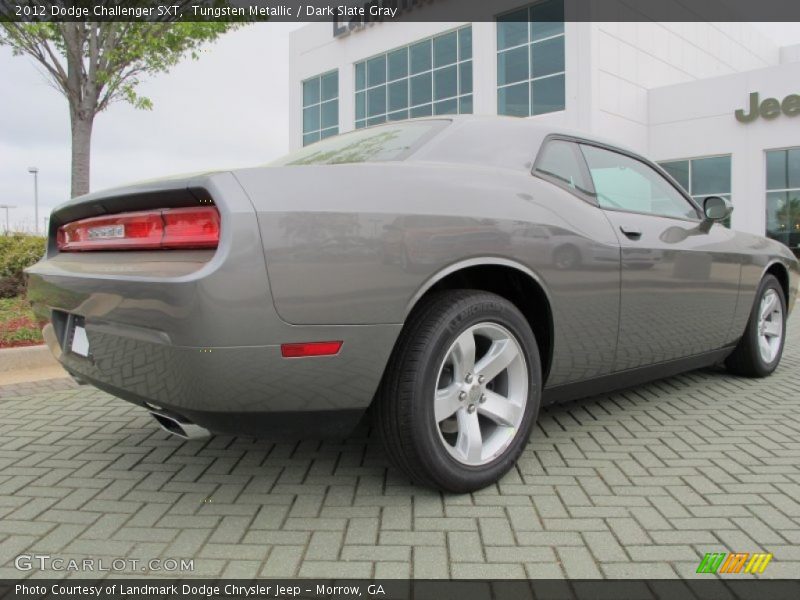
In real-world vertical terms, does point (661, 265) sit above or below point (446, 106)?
below

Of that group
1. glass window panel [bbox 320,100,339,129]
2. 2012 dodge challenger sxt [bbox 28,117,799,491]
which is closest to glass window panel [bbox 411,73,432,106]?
glass window panel [bbox 320,100,339,129]

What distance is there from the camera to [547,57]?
57.5 feet

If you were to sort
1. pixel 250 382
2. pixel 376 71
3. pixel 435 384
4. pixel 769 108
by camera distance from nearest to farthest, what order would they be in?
pixel 250 382 → pixel 435 384 → pixel 769 108 → pixel 376 71

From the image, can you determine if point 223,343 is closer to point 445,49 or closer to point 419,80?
point 445,49

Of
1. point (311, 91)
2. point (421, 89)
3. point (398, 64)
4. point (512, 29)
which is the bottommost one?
point (421, 89)

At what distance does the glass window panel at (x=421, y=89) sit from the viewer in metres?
21.2

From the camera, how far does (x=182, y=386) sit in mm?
1906

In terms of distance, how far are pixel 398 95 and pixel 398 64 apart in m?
1.15

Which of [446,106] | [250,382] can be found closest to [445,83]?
[446,106]

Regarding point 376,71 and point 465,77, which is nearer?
point 465,77

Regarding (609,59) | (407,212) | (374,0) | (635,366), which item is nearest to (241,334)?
(407,212)

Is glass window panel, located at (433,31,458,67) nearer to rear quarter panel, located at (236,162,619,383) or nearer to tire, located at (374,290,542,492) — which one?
rear quarter panel, located at (236,162,619,383)

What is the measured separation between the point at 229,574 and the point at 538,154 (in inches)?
83.9
